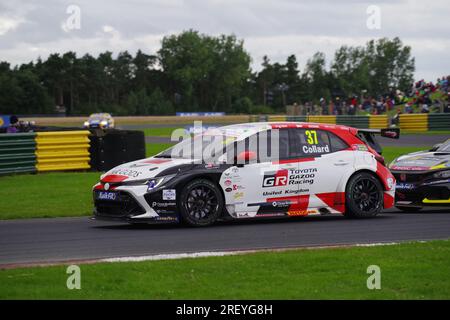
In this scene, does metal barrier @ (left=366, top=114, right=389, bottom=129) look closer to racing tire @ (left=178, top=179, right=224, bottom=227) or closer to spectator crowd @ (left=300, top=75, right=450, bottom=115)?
spectator crowd @ (left=300, top=75, right=450, bottom=115)

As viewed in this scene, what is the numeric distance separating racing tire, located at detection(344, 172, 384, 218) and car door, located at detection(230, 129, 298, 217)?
97 centimetres

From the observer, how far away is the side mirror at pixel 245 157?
11.8 m

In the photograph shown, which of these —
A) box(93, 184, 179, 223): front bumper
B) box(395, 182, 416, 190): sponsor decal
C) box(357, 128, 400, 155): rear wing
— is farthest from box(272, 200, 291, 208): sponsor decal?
box(395, 182, 416, 190): sponsor decal

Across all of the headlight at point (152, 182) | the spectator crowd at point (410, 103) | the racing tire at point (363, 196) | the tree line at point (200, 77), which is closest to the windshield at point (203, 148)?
the headlight at point (152, 182)

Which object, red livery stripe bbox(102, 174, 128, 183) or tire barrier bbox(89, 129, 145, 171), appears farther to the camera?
tire barrier bbox(89, 129, 145, 171)

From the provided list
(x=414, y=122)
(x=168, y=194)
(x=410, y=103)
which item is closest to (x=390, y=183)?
(x=168, y=194)

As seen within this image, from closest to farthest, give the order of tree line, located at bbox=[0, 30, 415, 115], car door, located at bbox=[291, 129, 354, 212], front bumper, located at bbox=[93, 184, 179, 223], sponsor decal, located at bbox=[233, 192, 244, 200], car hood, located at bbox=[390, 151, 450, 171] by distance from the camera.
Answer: front bumper, located at bbox=[93, 184, 179, 223] → sponsor decal, located at bbox=[233, 192, 244, 200] → car door, located at bbox=[291, 129, 354, 212] → car hood, located at bbox=[390, 151, 450, 171] → tree line, located at bbox=[0, 30, 415, 115]

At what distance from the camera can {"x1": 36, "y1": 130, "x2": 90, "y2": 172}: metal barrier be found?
66.0 ft

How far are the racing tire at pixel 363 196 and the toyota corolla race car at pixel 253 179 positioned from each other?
0.01 meters

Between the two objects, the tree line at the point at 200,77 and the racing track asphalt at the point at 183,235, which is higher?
the tree line at the point at 200,77

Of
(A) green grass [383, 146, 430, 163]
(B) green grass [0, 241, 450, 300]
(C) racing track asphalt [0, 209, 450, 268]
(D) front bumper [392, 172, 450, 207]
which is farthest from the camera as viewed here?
(A) green grass [383, 146, 430, 163]

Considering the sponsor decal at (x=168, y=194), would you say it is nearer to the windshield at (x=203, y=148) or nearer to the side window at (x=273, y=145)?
the windshield at (x=203, y=148)

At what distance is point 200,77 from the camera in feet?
388
